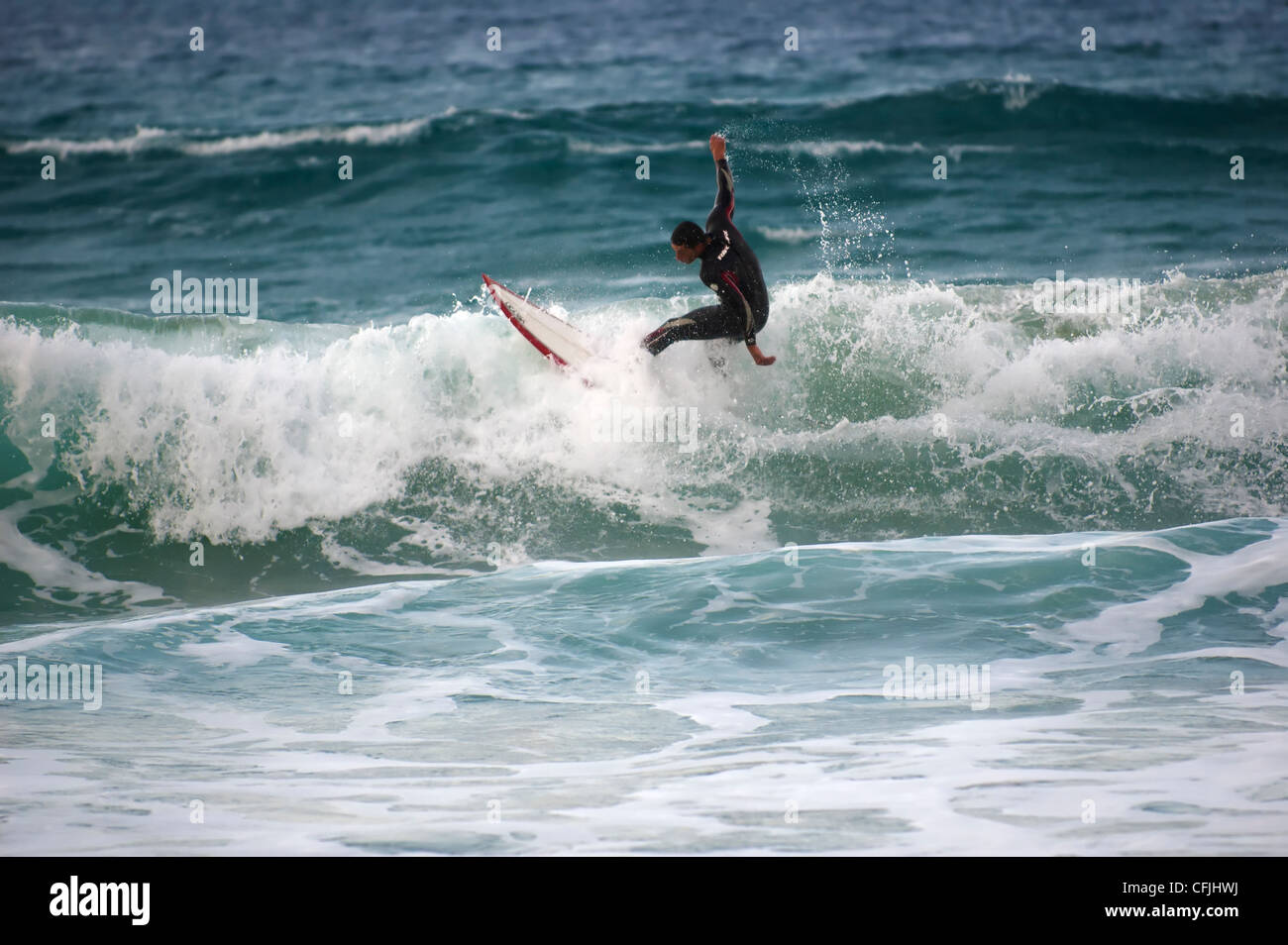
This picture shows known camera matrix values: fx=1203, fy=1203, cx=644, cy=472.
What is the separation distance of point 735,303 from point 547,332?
2.19m

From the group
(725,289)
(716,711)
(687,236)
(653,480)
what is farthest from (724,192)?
(716,711)

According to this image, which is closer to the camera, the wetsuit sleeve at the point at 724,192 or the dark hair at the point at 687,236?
the dark hair at the point at 687,236

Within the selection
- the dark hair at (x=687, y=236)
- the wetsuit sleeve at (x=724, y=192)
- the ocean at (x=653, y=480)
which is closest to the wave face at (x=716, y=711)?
the ocean at (x=653, y=480)

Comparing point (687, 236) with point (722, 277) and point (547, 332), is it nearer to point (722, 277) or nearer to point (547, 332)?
point (722, 277)

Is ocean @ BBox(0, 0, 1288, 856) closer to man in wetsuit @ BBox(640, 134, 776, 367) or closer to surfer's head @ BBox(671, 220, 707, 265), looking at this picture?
man in wetsuit @ BBox(640, 134, 776, 367)

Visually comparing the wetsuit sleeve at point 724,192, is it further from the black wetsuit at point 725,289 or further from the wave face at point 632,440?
the wave face at point 632,440

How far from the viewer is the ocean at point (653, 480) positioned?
5270 millimetres

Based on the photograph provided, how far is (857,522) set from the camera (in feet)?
31.8

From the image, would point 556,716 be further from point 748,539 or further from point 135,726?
point 748,539

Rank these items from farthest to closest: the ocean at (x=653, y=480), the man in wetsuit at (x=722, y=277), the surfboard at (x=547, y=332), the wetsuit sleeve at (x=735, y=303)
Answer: the surfboard at (x=547, y=332) → the wetsuit sleeve at (x=735, y=303) → the man in wetsuit at (x=722, y=277) → the ocean at (x=653, y=480)

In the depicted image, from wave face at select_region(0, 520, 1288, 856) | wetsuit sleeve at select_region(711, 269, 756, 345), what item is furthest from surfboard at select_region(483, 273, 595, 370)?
wave face at select_region(0, 520, 1288, 856)

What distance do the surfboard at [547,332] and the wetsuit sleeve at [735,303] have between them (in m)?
1.59

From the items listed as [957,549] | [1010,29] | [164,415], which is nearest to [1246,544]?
[957,549]

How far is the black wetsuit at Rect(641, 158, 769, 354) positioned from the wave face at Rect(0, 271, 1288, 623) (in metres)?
0.64
